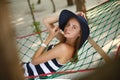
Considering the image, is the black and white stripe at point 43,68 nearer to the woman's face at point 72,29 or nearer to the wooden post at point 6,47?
the woman's face at point 72,29

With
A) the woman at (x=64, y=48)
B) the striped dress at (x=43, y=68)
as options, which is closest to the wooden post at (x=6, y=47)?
the woman at (x=64, y=48)

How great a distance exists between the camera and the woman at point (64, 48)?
51.4 inches

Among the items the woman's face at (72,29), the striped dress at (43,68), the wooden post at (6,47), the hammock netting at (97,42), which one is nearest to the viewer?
the wooden post at (6,47)

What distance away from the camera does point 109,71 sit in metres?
0.24

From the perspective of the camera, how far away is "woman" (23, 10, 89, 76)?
1307 millimetres

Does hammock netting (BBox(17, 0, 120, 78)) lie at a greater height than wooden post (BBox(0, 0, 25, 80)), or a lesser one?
lesser

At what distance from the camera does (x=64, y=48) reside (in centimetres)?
130

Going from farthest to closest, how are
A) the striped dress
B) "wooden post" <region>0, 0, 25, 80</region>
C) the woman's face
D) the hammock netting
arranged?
1. the hammock netting
2. the striped dress
3. the woman's face
4. "wooden post" <region>0, 0, 25, 80</region>

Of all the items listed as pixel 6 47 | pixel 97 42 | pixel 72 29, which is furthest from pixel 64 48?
pixel 6 47

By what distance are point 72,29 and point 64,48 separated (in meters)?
0.10

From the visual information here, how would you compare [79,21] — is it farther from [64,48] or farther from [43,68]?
[43,68]

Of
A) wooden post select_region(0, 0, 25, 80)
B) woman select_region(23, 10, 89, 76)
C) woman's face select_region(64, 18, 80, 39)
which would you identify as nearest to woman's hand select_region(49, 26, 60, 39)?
woman select_region(23, 10, 89, 76)

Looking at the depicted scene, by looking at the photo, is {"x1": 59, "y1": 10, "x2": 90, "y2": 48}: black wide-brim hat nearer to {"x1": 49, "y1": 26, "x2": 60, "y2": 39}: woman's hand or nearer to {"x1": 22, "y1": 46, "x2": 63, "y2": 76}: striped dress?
{"x1": 49, "y1": 26, "x2": 60, "y2": 39}: woman's hand

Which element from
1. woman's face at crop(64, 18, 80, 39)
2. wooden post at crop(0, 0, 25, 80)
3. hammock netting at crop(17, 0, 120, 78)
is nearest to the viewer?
wooden post at crop(0, 0, 25, 80)
